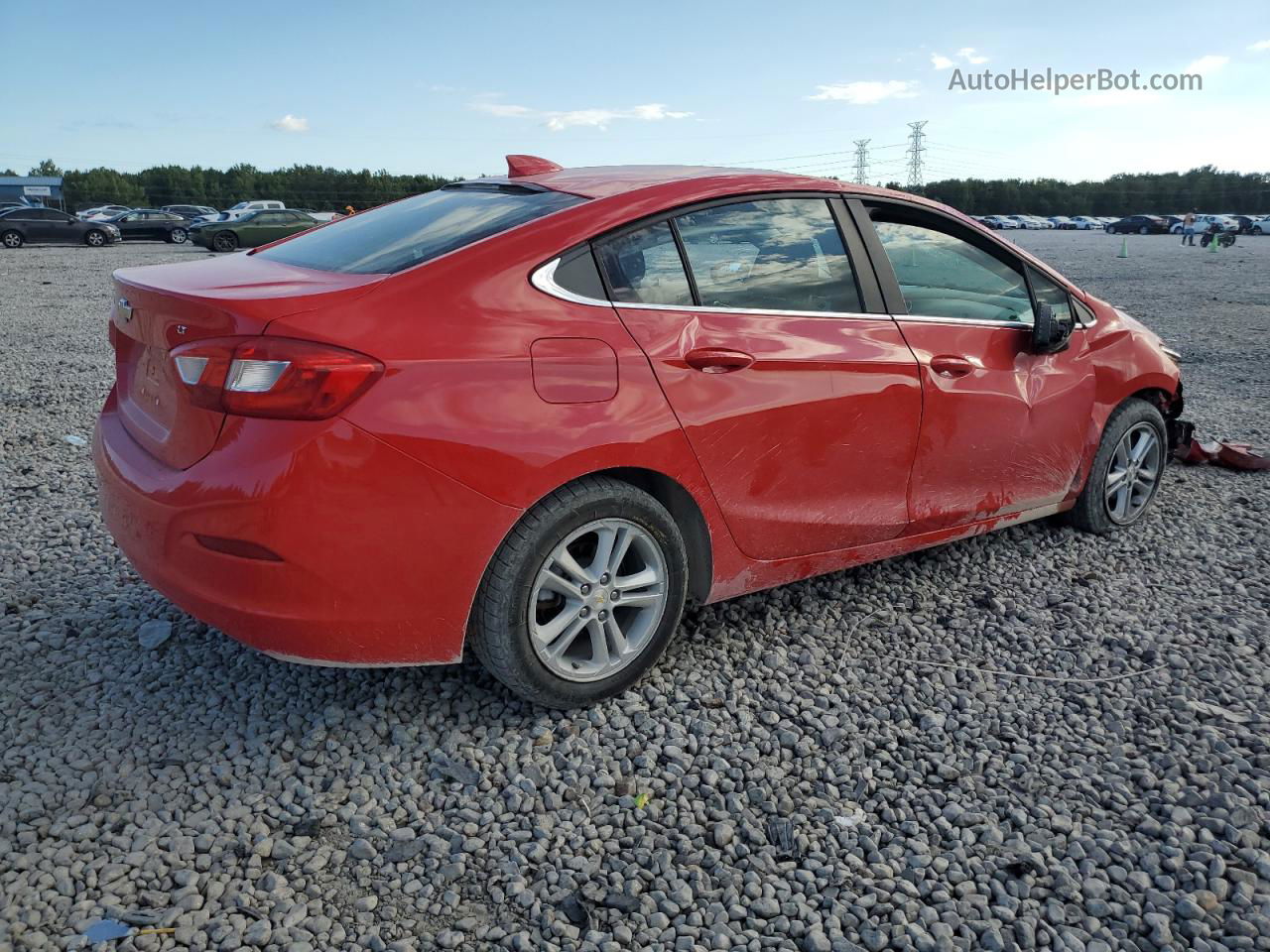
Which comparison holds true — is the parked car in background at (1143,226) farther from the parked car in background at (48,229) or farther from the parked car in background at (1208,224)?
the parked car in background at (48,229)

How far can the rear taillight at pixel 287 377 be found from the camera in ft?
8.24

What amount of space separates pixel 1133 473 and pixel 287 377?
13.2ft

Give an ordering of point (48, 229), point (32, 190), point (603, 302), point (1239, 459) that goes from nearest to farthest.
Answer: point (603, 302) → point (1239, 459) → point (48, 229) → point (32, 190)

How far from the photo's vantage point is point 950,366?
3717mm

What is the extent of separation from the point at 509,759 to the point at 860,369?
69.4 inches

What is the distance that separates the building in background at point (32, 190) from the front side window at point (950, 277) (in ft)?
253

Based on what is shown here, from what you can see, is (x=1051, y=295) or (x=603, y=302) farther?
(x=1051, y=295)

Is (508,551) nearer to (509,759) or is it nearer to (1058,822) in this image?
(509,759)

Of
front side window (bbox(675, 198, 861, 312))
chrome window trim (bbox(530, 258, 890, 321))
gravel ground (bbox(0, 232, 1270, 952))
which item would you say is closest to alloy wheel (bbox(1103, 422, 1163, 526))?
gravel ground (bbox(0, 232, 1270, 952))

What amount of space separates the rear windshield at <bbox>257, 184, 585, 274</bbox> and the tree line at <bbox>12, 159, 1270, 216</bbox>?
6712 centimetres

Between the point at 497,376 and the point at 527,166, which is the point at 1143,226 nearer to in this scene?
the point at 527,166

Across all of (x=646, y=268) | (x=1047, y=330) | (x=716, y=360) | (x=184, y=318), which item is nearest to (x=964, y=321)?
(x=1047, y=330)

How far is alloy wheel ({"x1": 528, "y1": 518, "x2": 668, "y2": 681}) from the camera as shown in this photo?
2.96 metres

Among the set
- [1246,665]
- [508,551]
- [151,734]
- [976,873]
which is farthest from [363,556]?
[1246,665]
